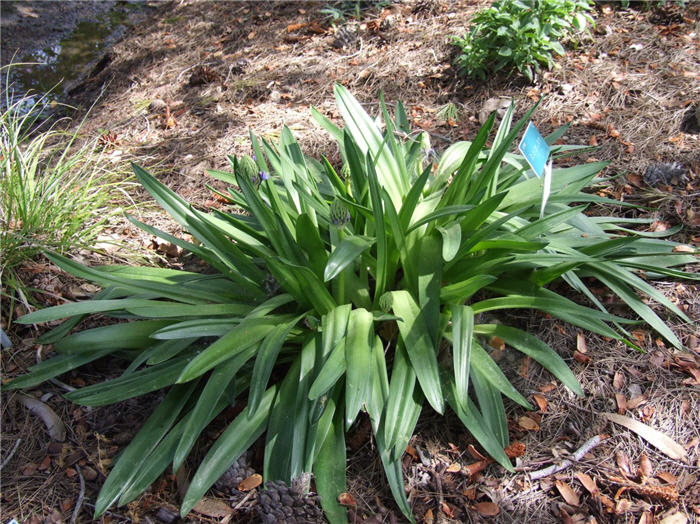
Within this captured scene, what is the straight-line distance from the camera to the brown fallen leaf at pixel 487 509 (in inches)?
60.8

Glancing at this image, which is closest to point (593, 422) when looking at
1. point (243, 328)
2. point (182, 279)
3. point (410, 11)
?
point (243, 328)

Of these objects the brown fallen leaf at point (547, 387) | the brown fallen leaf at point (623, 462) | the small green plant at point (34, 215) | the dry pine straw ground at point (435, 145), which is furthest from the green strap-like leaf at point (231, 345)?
the brown fallen leaf at point (623, 462)

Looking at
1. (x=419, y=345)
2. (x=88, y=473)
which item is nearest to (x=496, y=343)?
(x=419, y=345)

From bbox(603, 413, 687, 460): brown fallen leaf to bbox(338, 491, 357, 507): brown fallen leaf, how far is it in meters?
0.91

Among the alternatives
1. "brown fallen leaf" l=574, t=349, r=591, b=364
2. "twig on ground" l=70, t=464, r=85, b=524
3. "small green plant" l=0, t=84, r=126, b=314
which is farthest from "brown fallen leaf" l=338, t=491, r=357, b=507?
"small green plant" l=0, t=84, r=126, b=314

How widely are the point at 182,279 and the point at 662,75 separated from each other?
9.47 feet

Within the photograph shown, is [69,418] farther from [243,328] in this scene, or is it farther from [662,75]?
[662,75]

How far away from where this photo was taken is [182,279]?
6.65 feet

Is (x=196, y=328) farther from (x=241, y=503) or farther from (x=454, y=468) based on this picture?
(x=454, y=468)

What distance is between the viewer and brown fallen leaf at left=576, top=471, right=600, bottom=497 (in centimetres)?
158

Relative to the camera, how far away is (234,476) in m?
1.61

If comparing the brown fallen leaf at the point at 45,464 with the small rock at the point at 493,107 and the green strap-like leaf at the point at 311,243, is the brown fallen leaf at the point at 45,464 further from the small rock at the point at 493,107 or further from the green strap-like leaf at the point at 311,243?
the small rock at the point at 493,107

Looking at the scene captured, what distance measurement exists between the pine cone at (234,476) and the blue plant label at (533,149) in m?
1.31

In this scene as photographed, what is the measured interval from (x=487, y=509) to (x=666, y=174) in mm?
1824
